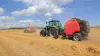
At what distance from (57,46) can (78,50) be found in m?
2.55

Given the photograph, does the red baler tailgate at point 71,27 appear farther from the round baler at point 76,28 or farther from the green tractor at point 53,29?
the green tractor at point 53,29

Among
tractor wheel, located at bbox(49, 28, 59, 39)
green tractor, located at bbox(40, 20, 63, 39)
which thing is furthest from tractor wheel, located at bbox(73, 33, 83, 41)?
tractor wheel, located at bbox(49, 28, 59, 39)

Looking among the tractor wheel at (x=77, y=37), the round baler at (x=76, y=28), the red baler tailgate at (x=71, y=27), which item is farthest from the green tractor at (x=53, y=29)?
the tractor wheel at (x=77, y=37)

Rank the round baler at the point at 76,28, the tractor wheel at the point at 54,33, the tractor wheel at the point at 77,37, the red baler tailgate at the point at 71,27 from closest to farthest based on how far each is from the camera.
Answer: the tractor wheel at the point at 77,37 < the round baler at the point at 76,28 < the red baler tailgate at the point at 71,27 < the tractor wheel at the point at 54,33

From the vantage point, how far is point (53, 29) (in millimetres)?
27203

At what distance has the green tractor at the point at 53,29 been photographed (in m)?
26.6

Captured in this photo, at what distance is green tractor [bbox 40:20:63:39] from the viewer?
26622 mm

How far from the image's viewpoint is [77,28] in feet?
75.6

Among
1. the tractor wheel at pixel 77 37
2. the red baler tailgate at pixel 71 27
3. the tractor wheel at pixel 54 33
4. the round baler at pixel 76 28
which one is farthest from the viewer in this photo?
the tractor wheel at pixel 54 33

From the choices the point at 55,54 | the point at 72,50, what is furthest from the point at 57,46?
the point at 55,54

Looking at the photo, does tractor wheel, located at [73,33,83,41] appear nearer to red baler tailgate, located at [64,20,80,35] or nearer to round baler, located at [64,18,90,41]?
round baler, located at [64,18,90,41]

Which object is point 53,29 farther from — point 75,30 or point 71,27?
point 75,30

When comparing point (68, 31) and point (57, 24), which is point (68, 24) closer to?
point (68, 31)

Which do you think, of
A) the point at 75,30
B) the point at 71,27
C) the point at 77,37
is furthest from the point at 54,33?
the point at 77,37
